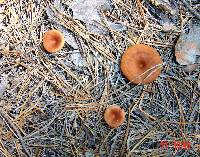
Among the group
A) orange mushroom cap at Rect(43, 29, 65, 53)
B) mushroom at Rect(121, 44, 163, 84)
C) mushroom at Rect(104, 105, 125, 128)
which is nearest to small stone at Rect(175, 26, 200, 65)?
mushroom at Rect(121, 44, 163, 84)

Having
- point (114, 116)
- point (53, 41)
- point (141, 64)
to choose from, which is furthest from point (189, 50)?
point (53, 41)

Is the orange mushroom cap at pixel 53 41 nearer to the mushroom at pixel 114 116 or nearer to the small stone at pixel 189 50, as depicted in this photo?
the mushroom at pixel 114 116

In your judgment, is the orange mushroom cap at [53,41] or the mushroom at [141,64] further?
the orange mushroom cap at [53,41]

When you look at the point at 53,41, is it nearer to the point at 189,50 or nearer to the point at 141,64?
the point at 141,64

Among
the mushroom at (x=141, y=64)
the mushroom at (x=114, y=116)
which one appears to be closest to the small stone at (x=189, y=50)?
the mushroom at (x=141, y=64)

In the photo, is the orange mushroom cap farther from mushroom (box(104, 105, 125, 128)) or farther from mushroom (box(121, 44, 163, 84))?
mushroom (box(104, 105, 125, 128))

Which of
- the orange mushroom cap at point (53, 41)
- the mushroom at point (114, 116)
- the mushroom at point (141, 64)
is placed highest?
the orange mushroom cap at point (53, 41)
